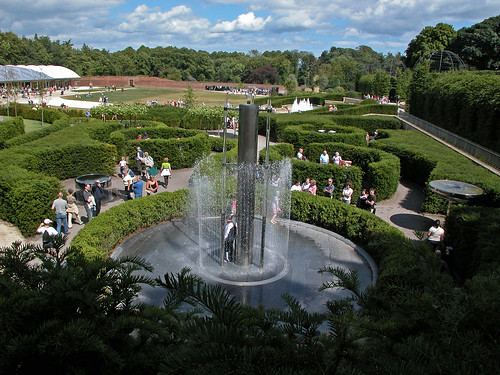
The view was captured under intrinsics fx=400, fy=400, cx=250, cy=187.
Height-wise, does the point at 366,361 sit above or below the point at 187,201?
above

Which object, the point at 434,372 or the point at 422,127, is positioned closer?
the point at 434,372

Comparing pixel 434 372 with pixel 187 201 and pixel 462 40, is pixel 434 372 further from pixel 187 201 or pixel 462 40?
pixel 462 40

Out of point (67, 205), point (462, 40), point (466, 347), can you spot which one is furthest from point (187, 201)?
point (462, 40)

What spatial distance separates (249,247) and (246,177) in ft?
5.28

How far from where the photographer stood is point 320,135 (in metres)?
20.7

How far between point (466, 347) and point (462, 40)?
5834 centimetres

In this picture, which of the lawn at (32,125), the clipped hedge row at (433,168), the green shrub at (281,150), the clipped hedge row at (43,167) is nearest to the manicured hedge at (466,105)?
the clipped hedge row at (433,168)

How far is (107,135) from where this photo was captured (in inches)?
814

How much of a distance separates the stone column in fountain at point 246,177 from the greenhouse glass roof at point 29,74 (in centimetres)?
3958

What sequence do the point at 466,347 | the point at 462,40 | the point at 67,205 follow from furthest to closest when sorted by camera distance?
the point at 462,40, the point at 67,205, the point at 466,347

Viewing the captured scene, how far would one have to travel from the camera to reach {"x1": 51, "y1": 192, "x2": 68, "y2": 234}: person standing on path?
32.9ft

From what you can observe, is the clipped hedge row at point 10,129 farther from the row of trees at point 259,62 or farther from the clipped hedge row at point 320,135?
the row of trees at point 259,62

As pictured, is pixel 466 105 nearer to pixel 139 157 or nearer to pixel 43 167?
pixel 139 157

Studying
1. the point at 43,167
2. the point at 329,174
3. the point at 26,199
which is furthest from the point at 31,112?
the point at 329,174
